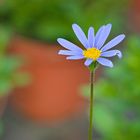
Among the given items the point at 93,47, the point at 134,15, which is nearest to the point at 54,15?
the point at 134,15

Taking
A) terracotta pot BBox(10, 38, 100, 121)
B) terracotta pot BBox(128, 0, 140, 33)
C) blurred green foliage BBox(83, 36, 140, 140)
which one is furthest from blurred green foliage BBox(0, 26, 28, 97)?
terracotta pot BBox(128, 0, 140, 33)

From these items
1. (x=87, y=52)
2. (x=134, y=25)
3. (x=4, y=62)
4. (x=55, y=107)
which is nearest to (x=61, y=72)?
(x=55, y=107)

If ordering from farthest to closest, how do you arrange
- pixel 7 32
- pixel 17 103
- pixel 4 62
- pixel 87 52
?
pixel 17 103 < pixel 7 32 < pixel 4 62 < pixel 87 52

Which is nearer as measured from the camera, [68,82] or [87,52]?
[87,52]

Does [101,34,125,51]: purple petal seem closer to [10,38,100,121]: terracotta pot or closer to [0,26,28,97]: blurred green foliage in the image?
[0,26,28,97]: blurred green foliage

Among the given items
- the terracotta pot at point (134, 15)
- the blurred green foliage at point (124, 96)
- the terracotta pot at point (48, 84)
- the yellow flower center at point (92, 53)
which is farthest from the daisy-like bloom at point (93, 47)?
the terracotta pot at point (134, 15)

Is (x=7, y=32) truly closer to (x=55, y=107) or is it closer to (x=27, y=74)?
(x=27, y=74)

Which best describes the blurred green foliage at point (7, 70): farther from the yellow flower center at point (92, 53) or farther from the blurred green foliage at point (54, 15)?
the yellow flower center at point (92, 53)
